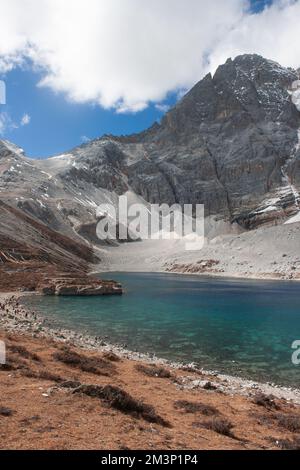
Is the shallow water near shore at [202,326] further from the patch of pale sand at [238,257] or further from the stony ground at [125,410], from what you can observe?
the patch of pale sand at [238,257]

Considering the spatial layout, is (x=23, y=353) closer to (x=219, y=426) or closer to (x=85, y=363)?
(x=85, y=363)

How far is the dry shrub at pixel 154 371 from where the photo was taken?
813 inches

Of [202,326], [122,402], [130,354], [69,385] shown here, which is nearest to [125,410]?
[122,402]

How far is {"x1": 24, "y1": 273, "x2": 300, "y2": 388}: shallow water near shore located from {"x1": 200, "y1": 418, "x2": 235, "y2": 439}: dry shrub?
11336mm

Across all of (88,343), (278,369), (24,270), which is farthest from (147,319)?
(24,270)

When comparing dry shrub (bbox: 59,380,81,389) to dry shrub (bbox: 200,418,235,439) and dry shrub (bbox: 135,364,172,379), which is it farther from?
dry shrub (bbox: 135,364,172,379)

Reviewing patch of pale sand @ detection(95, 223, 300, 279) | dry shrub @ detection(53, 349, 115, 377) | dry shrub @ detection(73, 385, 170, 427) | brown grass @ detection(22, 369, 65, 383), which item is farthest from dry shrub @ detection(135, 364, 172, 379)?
patch of pale sand @ detection(95, 223, 300, 279)

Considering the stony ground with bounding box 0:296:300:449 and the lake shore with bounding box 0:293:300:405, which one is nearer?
the stony ground with bounding box 0:296:300:449

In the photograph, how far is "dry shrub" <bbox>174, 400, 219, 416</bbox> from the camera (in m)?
14.8

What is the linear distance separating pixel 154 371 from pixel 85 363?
3574 millimetres

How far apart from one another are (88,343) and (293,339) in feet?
58.1

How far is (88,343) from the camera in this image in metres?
29.6

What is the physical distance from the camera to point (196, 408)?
15141 mm
